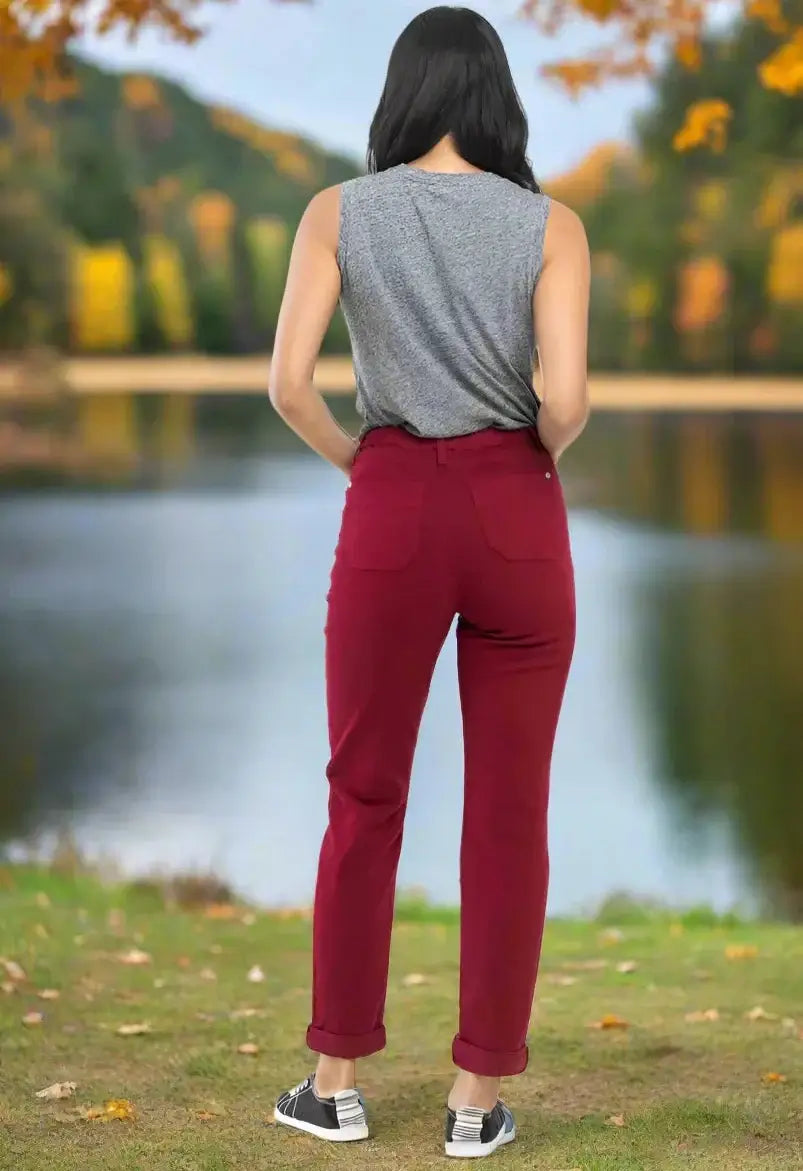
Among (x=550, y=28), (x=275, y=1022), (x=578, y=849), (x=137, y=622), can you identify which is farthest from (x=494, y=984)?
(x=137, y=622)

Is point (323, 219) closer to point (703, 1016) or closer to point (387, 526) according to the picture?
point (387, 526)

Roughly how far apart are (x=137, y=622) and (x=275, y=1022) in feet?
32.3

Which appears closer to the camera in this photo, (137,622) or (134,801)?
(134,801)

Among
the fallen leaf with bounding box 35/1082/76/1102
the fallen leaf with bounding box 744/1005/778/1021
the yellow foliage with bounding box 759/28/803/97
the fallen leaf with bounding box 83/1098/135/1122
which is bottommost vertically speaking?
the fallen leaf with bounding box 744/1005/778/1021

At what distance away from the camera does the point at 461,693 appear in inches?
76.2

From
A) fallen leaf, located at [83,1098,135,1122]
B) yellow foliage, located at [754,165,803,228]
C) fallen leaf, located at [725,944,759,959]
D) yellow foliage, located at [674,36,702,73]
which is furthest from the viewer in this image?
yellow foliage, located at [754,165,803,228]

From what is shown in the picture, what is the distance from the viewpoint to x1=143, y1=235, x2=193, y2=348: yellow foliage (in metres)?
11.8

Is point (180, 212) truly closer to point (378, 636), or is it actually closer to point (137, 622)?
point (137, 622)

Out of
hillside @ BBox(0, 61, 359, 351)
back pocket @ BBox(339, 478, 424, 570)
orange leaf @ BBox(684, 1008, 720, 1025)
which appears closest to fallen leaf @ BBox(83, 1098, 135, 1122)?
back pocket @ BBox(339, 478, 424, 570)

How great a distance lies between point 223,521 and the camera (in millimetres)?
14172

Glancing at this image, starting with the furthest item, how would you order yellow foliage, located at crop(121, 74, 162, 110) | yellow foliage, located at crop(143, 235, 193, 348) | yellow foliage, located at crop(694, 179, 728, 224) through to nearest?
1. yellow foliage, located at crop(121, 74, 162, 110)
2. yellow foliage, located at crop(694, 179, 728, 224)
3. yellow foliage, located at crop(143, 235, 193, 348)

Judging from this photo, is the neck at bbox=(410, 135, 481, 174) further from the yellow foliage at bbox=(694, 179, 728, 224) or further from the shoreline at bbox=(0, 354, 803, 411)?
the yellow foliage at bbox=(694, 179, 728, 224)

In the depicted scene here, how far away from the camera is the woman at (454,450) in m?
1.83

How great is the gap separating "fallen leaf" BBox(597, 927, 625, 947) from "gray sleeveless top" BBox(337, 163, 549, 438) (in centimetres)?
223
